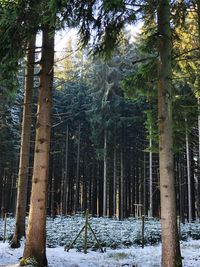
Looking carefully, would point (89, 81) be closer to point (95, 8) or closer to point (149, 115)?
point (149, 115)

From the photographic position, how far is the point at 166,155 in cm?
685

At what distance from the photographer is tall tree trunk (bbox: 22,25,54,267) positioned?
24.4 feet

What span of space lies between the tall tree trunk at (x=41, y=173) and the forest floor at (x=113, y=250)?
1.64 ft

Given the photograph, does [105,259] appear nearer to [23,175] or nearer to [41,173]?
[41,173]

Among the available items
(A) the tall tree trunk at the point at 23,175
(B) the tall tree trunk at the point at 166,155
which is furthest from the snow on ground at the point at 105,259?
(B) the tall tree trunk at the point at 166,155

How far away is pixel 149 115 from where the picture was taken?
35.5 ft

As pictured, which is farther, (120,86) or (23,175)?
(23,175)

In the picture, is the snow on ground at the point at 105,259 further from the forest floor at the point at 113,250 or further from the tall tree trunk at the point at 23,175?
the tall tree trunk at the point at 23,175

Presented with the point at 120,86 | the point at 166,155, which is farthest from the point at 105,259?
the point at 120,86

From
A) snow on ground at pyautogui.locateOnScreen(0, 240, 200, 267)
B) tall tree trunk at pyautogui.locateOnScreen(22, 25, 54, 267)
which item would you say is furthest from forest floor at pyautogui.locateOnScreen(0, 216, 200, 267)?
tall tree trunk at pyautogui.locateOnScreen(22, 25, 54, 267)

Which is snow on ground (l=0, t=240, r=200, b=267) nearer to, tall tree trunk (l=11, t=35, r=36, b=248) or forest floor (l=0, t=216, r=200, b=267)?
forest floor (l=0, t=216, r=200, b=267)

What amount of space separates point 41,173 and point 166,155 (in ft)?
9.31

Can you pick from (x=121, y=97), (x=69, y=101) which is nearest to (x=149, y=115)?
(x=121, y=97)

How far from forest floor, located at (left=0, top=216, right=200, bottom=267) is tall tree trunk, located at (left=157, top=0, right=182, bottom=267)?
2.30 meters
